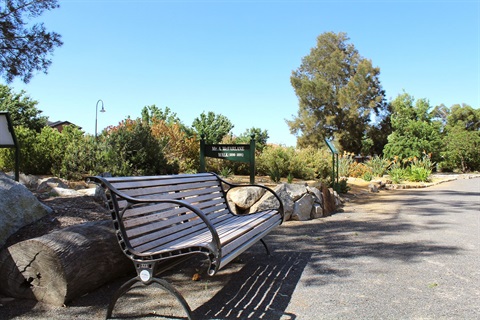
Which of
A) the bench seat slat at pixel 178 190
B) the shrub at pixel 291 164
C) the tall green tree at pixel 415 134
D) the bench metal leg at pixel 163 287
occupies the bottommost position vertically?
the bench metal leg at pixel 163 287

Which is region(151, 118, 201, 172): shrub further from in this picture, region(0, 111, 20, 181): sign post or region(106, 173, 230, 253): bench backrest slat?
region(106, 173, 230, 253): bench backrest slat

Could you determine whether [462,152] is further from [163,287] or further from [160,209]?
[163,287]

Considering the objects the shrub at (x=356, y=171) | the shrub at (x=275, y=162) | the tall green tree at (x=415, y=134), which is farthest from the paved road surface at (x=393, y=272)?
the tall green tree at (x=415, y=134)

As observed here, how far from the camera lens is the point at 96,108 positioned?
120 feet

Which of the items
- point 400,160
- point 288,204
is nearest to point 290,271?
point 288,204

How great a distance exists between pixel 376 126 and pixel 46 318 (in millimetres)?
41053

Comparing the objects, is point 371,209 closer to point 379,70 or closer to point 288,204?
point 288,204

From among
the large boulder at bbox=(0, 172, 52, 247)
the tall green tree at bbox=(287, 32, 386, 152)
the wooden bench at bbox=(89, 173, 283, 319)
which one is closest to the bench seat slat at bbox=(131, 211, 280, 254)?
the wooden bench at bbox=(89, 173, 283, 319)

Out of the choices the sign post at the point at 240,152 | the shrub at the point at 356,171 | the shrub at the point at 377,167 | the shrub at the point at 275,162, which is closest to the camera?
the sign post at the point at 240,152

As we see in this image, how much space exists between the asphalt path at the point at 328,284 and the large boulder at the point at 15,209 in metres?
1.04

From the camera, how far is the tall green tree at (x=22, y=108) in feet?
115

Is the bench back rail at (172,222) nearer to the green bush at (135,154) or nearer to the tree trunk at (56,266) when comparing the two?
the tree trunk at (56,266)

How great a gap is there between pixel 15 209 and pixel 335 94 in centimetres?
3997

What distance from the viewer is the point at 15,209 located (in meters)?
4.32
